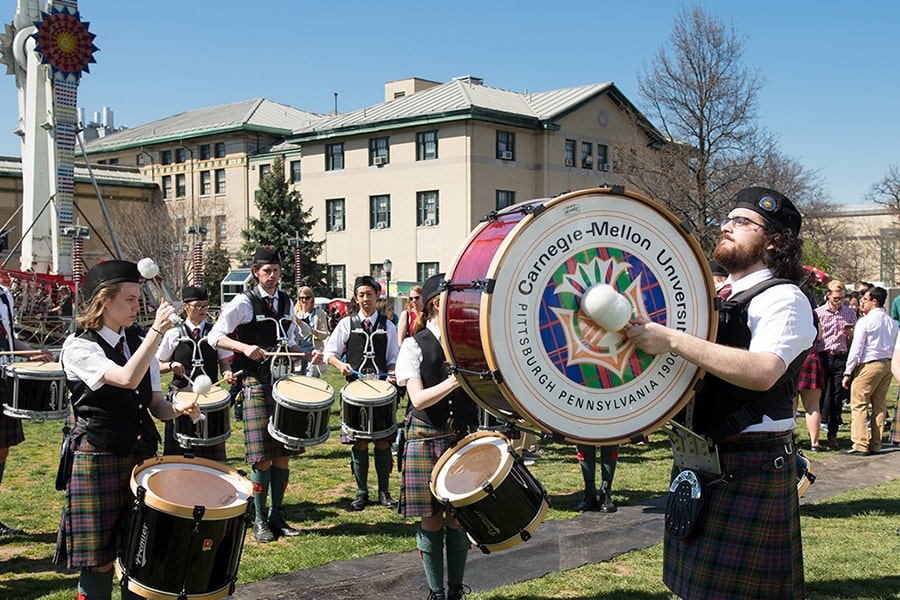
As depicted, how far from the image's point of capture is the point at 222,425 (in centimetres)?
608

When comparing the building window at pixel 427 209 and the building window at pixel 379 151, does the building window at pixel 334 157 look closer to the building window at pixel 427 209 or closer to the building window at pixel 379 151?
the building window at pixel 379 151

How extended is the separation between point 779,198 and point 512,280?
105cm

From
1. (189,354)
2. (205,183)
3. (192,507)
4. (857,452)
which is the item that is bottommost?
(857,452)

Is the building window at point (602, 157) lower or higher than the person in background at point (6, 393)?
higher

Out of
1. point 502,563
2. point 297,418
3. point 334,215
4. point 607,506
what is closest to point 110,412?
point 297,418

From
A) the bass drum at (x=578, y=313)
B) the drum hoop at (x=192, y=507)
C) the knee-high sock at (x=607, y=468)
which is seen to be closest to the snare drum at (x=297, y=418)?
the drum hoop at (x=192, y=507)

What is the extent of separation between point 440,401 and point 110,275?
5.59 feet

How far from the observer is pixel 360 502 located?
666 centimetres

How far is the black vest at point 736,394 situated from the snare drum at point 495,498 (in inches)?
43.1

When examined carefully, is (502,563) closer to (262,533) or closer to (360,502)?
(262,533)

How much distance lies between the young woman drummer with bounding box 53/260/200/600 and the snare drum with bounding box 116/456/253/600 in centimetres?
13

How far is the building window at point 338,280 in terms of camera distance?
3891cm

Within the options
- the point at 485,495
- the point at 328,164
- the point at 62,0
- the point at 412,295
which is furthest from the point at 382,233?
the point at 485,495

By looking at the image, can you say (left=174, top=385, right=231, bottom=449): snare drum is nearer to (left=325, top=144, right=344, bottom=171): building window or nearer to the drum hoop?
the drum hoop
